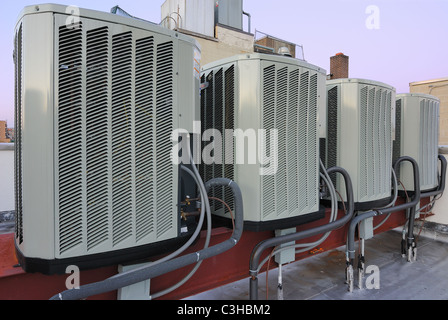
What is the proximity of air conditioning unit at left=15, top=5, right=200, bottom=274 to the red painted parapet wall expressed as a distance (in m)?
0.11

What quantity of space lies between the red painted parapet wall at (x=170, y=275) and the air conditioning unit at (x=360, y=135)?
0.51 m

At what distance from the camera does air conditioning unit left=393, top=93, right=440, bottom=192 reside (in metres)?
3.38

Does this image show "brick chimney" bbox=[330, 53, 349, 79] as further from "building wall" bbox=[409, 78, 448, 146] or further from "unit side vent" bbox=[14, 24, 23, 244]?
"unit side vent" bbox=[14, 24, 23, 244]

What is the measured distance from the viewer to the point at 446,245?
418 cm

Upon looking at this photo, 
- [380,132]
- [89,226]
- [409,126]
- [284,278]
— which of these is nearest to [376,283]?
[284,278]

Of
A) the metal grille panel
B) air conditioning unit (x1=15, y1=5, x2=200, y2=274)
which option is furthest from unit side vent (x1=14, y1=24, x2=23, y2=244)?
the metal grille panel

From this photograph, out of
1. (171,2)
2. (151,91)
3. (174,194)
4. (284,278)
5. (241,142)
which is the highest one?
(171,2)

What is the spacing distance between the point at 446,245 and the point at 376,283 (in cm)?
208

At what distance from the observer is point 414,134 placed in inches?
133

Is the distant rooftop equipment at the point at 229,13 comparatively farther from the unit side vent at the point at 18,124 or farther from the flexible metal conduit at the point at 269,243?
the unit side vent at the point at 18,124

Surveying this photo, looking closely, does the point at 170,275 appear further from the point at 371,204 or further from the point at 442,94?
the point at 442,94

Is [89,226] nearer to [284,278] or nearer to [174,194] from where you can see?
[174,194]

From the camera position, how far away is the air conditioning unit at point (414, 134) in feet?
11.1
